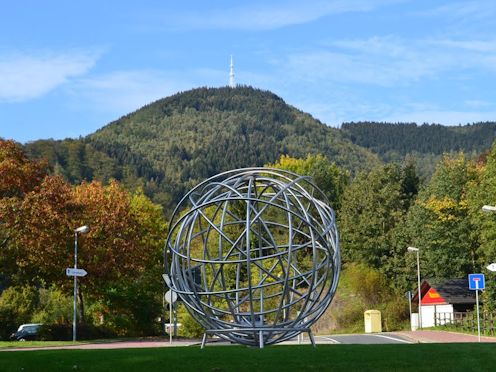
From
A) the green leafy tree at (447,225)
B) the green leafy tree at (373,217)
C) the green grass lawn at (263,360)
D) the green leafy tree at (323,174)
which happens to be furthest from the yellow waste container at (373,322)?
the green grass lawn at (263,360)

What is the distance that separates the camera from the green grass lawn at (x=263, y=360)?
15.7 meters

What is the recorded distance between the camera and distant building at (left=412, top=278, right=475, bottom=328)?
6312cm

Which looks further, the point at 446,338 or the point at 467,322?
the point at 467,322

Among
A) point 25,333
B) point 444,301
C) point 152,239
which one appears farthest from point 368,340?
point 25,333

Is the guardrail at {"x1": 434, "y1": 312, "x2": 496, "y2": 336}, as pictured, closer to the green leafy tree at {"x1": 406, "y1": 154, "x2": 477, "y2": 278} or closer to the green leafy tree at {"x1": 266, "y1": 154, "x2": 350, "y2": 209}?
the green leafy tree at {"x1": 406, "y1": 154, "x2": 477, "y2": 278}

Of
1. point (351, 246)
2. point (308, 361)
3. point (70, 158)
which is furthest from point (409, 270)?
point (70, 158)

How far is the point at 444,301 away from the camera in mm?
63188

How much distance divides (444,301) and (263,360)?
49209 mm

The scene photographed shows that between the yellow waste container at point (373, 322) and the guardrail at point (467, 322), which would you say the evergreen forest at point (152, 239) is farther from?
the yellow waste container at point (373, 322)

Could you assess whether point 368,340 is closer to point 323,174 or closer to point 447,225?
point 447,225

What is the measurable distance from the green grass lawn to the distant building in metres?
45.3

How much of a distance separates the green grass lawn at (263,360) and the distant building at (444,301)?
4526cm

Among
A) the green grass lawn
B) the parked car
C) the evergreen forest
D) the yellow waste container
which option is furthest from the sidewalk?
the parked car

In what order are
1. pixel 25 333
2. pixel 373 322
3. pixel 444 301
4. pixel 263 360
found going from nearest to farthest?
pixel 263 360, pixel 25 333, pixel 373 322, pixel 444 301
